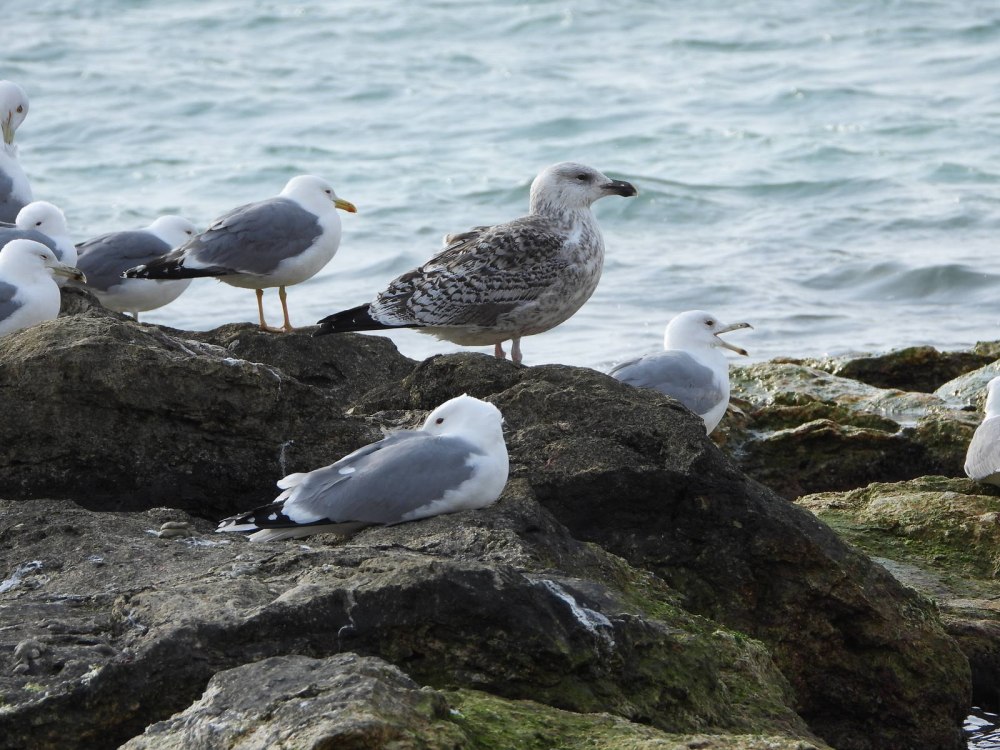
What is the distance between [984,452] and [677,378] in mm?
1431

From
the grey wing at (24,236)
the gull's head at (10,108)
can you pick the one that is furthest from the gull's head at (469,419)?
the gull's head at (10,108)

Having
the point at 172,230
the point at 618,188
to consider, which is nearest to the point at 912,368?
the point at 618,188

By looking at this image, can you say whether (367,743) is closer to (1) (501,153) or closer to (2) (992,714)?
(2) (992,714)

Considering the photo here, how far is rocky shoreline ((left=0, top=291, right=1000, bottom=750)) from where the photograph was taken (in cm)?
350

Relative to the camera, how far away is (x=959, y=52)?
23.7 metres

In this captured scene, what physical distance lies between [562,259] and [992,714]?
3.20 metres

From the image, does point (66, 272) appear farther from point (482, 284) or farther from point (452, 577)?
point (452, 577)

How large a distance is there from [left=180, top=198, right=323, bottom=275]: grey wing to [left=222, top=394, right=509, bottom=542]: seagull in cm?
380

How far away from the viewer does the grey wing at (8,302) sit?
712 cm

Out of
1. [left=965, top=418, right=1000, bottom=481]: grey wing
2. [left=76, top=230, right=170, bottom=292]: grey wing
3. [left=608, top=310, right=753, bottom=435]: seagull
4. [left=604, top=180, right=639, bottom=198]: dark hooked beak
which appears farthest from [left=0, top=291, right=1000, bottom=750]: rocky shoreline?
[left=76, top=230, right=170, bottom=292]: grey wing

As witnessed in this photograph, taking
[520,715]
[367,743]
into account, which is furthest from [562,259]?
[367,743]

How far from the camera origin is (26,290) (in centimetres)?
722

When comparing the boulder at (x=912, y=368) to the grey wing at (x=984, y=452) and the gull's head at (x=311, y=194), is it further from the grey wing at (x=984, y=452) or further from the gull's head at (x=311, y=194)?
the gull's head at (x=311, y=194)

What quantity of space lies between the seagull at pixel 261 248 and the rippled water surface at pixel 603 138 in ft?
9.59
